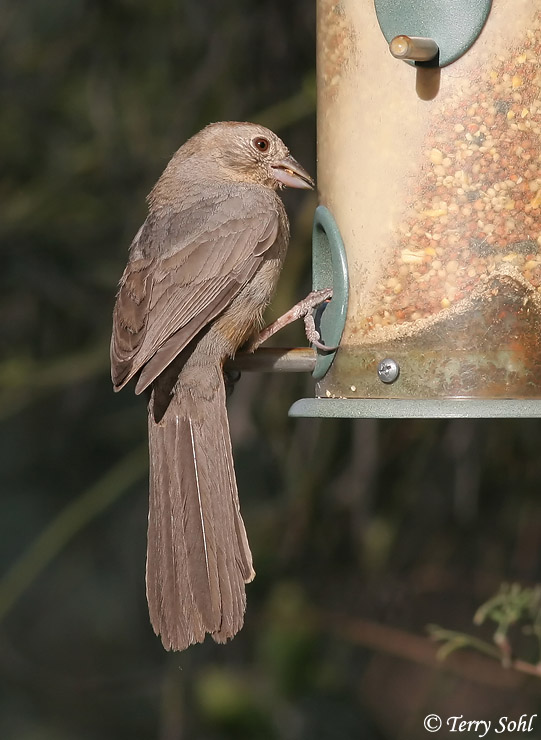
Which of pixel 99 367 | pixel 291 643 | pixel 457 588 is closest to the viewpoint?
pixel 291 643

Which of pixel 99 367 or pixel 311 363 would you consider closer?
pixel 311 363

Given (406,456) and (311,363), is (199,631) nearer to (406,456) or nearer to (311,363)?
(311,363)

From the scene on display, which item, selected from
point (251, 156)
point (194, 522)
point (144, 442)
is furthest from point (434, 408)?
point (144, 442)

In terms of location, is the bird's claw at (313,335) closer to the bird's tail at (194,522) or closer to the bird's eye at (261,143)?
the bird's tail at (194,522)

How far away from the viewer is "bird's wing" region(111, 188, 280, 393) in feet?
15.5

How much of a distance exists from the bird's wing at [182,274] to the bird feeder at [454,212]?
570 mm

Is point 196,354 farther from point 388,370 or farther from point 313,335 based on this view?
point 388,370

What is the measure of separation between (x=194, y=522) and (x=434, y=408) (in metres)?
1.01

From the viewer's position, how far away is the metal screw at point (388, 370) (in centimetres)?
445

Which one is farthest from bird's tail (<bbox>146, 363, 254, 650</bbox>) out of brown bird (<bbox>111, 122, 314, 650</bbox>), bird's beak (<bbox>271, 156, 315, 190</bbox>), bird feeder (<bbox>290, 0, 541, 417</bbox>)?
bird's beak (<bbox>271, 156, 315, 190</bbox>)

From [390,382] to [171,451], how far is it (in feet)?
2.92

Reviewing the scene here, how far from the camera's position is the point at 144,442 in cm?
663

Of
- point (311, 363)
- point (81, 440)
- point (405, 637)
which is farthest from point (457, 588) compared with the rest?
point (311, 363)

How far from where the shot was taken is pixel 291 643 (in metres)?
6.00
